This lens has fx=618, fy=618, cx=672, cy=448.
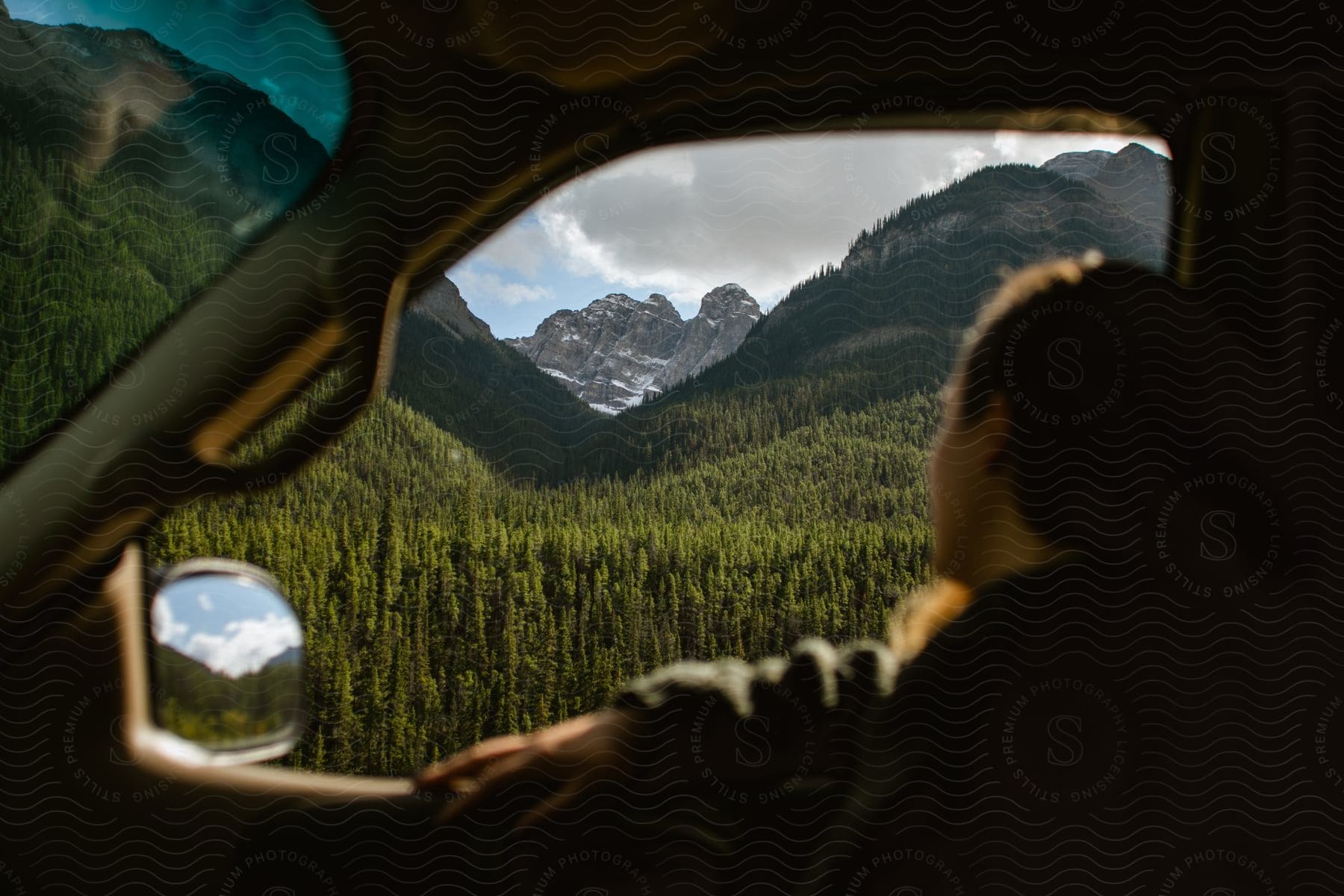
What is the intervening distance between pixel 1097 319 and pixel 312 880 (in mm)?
1713

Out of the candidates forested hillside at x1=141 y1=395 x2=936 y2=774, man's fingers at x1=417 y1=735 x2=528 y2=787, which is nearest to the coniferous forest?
forested hillside at x1=141 y1=395 x2=936 y2=774

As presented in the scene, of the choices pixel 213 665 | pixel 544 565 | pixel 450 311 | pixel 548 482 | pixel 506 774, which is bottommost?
pixel 506 774

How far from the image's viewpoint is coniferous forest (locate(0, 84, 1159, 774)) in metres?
1.30

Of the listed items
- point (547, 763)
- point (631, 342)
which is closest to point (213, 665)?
point (547, 763)

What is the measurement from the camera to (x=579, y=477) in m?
1.48

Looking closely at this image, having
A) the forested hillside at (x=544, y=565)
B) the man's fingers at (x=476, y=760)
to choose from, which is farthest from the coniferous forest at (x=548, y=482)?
the man's fingers at (x=476, y=760)

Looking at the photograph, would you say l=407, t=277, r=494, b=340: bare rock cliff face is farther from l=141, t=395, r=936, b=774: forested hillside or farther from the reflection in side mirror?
the reflection in side mirror

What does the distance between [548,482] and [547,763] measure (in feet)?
2.02

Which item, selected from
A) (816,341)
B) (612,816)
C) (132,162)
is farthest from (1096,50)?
(132,162)

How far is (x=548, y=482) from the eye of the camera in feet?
4.75

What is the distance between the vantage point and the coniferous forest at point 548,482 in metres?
1.30

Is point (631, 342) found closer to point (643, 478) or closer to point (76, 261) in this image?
point (643, 478)

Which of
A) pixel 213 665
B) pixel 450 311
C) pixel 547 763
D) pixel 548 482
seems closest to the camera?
pixel 547 763

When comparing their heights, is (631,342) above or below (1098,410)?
above
